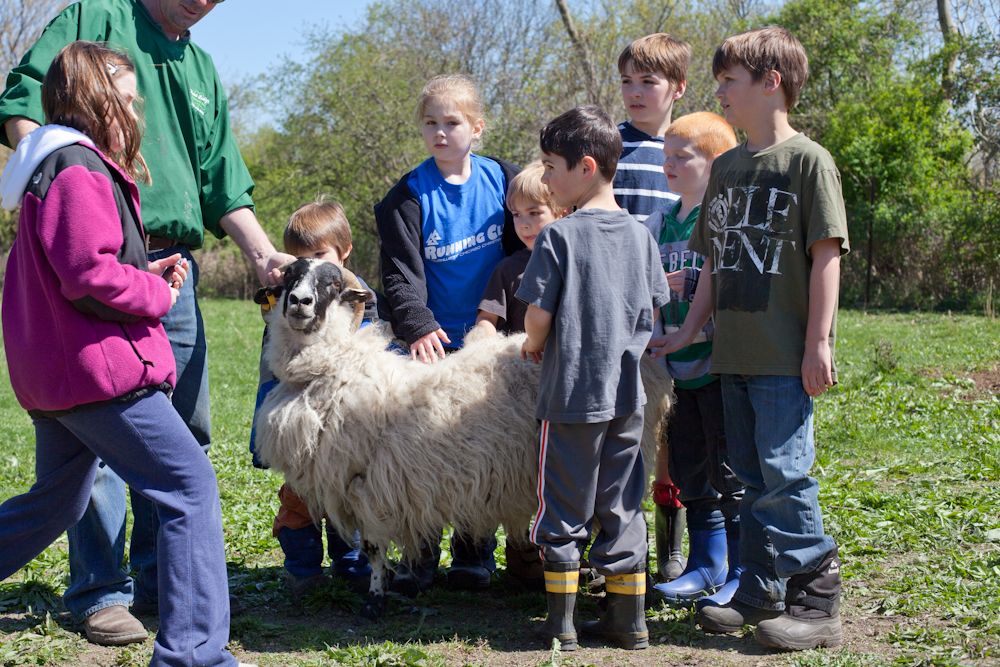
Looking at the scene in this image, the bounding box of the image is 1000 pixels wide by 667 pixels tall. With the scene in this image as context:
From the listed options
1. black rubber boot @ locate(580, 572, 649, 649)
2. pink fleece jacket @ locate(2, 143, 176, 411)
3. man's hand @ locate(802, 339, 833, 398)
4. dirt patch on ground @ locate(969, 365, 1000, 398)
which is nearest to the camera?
pink fleece jacket @ locate(2, 143, 176, 411)

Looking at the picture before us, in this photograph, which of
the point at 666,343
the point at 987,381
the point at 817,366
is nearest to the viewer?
the point at 817,366

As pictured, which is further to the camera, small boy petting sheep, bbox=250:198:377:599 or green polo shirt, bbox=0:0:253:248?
small boy petting sheep, bbox=250:198:377:599

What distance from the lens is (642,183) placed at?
187 inches

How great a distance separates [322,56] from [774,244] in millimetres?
25431

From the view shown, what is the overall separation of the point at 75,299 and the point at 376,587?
1.94 m

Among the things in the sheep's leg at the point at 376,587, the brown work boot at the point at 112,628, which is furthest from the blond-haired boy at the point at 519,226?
the brown work boot at the point at 112,628

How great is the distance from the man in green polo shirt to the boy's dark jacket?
1.83 ft

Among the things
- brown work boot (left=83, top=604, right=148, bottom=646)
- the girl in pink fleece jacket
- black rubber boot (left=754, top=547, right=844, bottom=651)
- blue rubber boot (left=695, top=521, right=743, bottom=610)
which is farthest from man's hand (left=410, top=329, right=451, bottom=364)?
black rubber boot (left=754, top=547, right=844, bottom=651)

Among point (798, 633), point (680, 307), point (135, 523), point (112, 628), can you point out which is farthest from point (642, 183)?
point (112, 628)

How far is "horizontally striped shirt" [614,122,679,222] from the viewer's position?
473 cm

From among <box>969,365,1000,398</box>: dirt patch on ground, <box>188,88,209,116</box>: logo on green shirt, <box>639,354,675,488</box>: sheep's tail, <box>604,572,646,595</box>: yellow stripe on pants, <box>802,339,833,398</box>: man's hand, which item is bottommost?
<box>604,572,646,595</box>: yellow stripe on pants

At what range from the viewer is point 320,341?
4.36m

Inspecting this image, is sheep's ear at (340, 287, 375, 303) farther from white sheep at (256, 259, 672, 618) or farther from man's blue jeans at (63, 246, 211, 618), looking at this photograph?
man's blue jeans at (63, 246, 211, 618)

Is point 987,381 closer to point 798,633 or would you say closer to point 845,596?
point 845,596
